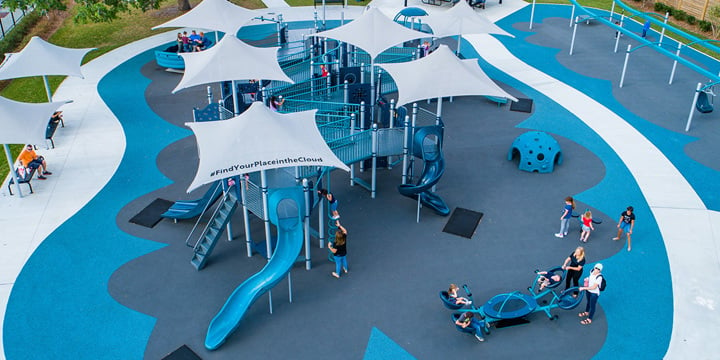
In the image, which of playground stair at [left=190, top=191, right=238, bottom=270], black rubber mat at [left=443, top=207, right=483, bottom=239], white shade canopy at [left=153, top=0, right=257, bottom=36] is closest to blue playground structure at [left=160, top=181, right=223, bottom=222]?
playground stair at [left=190, top=191, right=238, bottom=270]

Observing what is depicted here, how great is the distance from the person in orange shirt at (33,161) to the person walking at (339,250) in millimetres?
11024

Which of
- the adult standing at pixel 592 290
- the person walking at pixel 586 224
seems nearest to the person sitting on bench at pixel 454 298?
the adult standing at pixel 592 290

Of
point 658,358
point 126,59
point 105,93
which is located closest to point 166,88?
point 105,93

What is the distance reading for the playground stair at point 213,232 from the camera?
1518cm

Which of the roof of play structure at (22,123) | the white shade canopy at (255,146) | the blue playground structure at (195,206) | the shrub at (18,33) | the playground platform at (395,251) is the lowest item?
the playground platform at (395,251)

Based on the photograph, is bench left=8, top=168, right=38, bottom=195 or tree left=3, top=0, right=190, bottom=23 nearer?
bench left=8, top=168, right=38, bottom=195

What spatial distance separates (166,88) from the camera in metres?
27.3

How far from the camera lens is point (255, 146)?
1351 centimetres

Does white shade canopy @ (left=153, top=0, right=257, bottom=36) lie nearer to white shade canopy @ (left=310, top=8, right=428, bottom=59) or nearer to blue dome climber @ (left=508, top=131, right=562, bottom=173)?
white shade canopy @ (left=310, top=8, right=428, bottom=59)

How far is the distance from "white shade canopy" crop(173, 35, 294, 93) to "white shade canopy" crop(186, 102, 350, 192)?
4830 mm

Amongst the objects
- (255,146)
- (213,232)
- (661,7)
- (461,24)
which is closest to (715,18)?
(661,7)

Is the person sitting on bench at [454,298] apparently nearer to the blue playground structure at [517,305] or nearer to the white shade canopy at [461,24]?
the blue playground structure at [517,305]

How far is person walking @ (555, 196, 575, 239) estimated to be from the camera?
16.1m

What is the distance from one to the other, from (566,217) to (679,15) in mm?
29052
